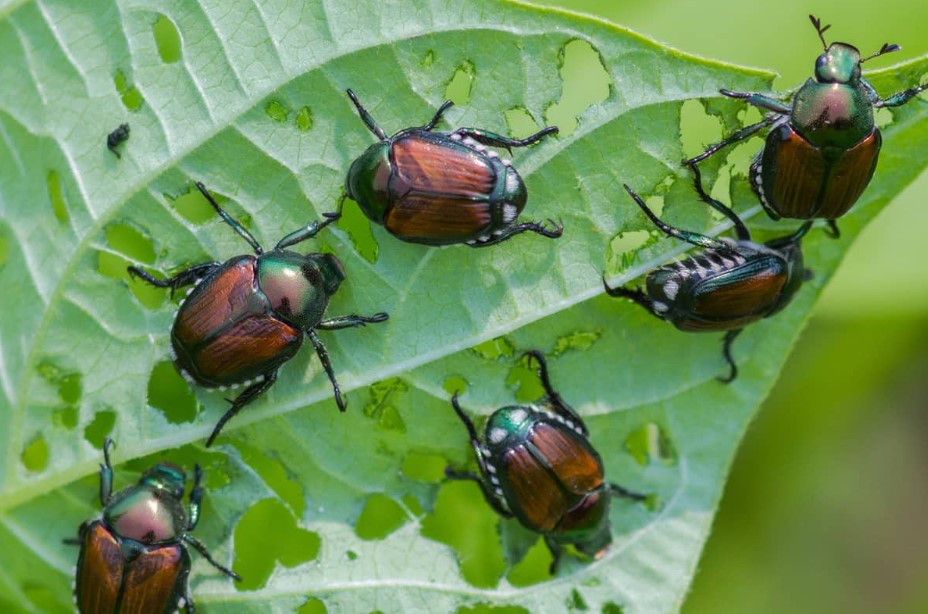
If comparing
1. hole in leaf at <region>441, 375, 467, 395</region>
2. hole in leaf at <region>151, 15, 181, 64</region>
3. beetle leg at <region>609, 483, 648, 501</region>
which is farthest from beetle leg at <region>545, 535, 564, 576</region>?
hole in leaf at <region>151, 15, 181, 64</region>

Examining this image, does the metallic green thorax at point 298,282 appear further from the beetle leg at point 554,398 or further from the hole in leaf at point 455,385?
the beetle leg at point 554,398

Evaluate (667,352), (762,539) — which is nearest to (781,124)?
(667,352)

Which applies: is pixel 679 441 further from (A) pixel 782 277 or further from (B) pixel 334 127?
(B) pixel 334 127

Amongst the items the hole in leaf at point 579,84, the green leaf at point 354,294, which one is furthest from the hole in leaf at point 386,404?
the hole in leaf at point 579,84

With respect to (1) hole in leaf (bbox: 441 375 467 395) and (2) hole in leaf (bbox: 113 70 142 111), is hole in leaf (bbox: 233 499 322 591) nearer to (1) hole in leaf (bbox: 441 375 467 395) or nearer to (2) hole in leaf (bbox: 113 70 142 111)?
(1) hole in leaf (bbox: 441 375 467 395)

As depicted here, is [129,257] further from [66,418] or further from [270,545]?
[270,545]
